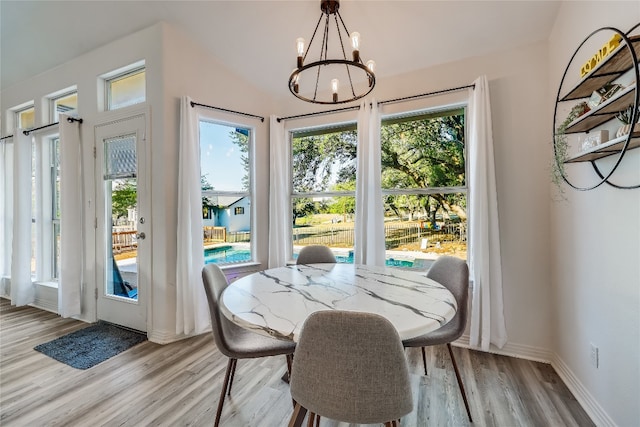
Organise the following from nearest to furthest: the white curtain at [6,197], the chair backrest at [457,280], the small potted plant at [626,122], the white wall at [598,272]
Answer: the small potted plant at [626,122], the white wall at [598,272], the chair backrest at [457,280], the white curtain at [6,197]

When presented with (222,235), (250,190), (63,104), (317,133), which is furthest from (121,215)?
(317,133)

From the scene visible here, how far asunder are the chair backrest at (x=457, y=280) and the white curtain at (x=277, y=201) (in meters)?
1.76

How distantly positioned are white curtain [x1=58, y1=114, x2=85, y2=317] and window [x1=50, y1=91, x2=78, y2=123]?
592 mm

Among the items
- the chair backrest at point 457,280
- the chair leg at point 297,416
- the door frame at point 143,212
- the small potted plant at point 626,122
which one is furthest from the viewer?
the door frame at point 143,212

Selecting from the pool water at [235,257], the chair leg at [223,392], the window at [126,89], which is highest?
the window at [126,89]

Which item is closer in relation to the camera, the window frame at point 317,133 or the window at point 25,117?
the window frame at point 317,133

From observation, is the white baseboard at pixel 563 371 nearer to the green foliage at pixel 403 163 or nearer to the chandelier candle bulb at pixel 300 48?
the green foliage at pixel 403 163

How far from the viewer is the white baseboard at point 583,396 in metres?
1.61

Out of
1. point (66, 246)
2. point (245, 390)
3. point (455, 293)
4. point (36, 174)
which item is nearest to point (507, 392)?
point (455, 293)

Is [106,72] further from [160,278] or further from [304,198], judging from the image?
[304,198]

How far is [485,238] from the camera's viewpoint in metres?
2.38

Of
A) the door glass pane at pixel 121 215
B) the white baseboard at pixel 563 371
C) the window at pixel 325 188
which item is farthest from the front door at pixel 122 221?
the white baseboard at pixel 563 371

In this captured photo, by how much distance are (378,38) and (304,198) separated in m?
1.81

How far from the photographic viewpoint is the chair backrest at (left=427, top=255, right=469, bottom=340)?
5.82 feet
